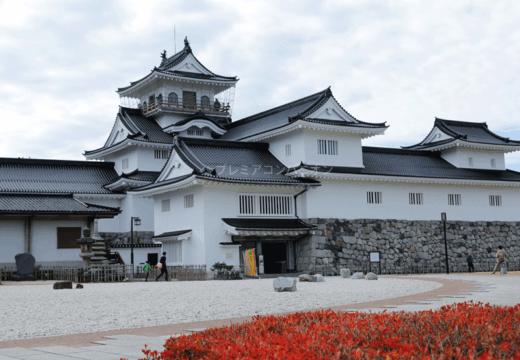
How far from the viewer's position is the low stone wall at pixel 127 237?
44.6 meters

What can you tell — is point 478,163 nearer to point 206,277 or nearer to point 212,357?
Result: point 206,277

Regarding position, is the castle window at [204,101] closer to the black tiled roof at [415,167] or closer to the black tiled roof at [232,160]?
the black tiled roof at [232,160]

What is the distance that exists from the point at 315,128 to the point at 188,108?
1821cm

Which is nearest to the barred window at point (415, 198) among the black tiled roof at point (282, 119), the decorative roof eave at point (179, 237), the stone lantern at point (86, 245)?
the black tiled roof at point (282, 119)

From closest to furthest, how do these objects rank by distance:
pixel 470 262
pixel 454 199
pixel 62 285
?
pixel 62 285 → pixel 470 262 → pixel 454 199

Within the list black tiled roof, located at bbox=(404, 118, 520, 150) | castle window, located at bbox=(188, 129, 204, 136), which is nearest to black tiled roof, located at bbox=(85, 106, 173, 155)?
castle window, located at bbox=(188, 129, 204, 136)

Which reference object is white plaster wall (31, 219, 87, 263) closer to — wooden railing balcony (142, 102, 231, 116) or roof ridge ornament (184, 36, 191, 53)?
wooden railing balcony (142, 102, 231, 116)

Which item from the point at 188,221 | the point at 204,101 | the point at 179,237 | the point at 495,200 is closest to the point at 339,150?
the point at 188,221

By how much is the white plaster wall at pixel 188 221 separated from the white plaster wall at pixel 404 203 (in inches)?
281

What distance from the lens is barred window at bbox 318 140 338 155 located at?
39.0m

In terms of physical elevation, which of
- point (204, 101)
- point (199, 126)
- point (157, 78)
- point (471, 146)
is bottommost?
point (471, 146)

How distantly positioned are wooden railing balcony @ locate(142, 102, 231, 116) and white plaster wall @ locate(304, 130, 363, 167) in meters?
17.3

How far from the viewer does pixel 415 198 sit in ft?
135

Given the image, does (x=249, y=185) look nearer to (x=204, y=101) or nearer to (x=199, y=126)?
(x=199, y=126)
